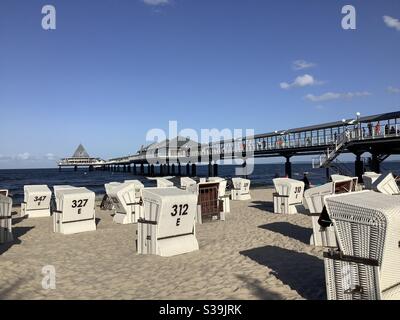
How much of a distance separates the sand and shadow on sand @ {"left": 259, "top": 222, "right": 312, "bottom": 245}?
32 mm

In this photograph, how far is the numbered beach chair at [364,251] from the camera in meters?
4.61

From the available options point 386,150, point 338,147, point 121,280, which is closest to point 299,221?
point 121,280

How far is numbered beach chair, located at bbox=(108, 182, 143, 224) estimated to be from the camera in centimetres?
1494

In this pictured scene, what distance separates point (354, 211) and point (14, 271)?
6766 millimetres

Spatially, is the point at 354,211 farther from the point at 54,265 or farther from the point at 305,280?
the point at 54,265

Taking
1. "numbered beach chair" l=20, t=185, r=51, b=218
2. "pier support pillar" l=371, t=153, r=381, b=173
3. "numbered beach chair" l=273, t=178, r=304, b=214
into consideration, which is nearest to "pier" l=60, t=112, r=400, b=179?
"pier support pillar" l=371, t=153, r=381, b=173

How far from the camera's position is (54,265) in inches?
333

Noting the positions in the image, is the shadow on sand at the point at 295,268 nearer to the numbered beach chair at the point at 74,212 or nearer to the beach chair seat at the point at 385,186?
the beach chair seat at the point at 385,186

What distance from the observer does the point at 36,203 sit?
1886 cm

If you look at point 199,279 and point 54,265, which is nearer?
point 199,279

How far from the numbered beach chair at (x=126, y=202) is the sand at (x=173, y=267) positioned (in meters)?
2.30

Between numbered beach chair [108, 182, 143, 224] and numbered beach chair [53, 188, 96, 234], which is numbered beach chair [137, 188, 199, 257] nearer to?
numbered beach chair [53, 188, 96, 234]

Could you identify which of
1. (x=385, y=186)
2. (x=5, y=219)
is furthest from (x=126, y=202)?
(x=385, y=186)

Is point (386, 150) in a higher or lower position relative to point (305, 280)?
higher
